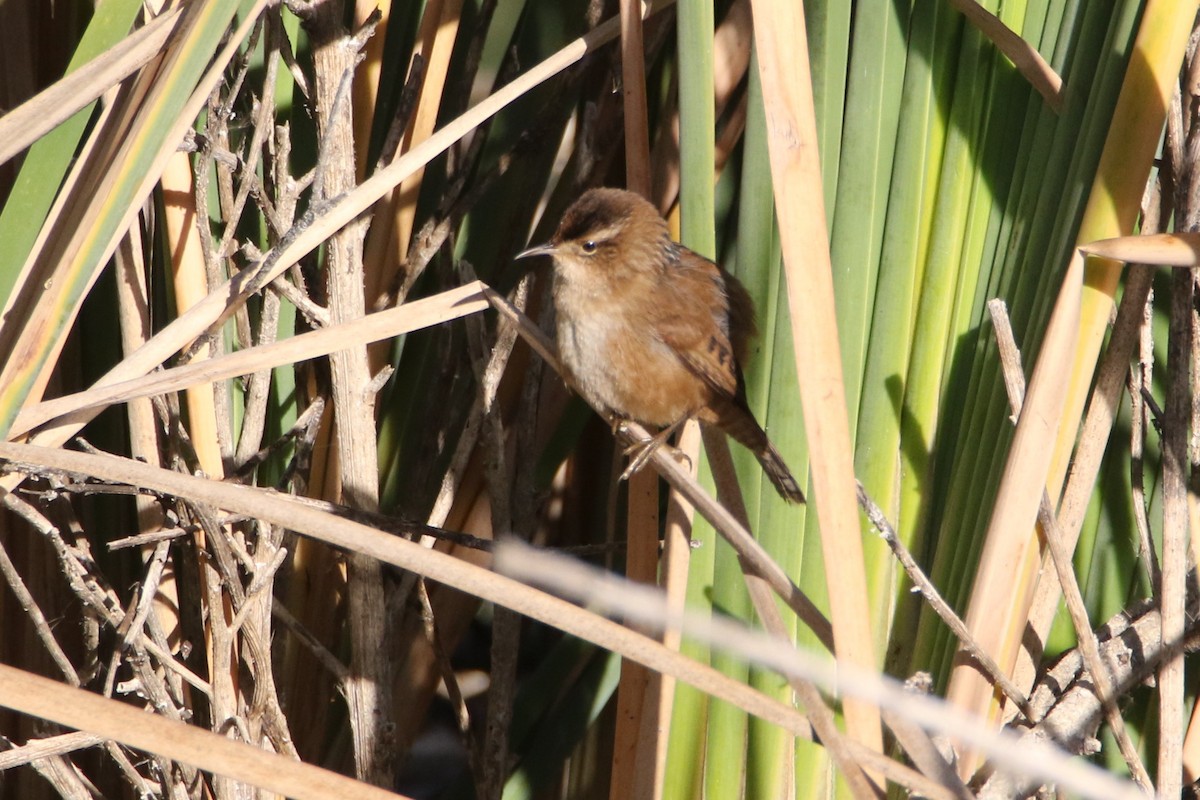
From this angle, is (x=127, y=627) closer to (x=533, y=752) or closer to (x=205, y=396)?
(x=205, y=396)

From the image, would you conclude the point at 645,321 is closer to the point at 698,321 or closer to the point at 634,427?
the point at 698,321

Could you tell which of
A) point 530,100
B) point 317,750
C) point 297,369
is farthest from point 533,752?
point 530,100

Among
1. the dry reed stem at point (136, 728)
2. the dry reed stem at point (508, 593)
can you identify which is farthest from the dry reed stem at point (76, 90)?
the dry reed stem at point (136, 728)

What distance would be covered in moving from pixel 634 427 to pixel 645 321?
11.6 inches

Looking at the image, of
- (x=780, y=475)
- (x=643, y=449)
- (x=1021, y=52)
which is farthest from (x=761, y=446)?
(x=1021, y=52)

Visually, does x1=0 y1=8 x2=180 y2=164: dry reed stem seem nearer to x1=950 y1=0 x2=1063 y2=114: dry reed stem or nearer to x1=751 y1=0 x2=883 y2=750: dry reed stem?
x1=751 y1=0 x2=883 y2=750: dry reed stem

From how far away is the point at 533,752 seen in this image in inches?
98.7

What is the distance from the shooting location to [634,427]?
2.17 meters

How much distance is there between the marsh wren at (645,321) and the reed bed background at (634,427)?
9 centimetres

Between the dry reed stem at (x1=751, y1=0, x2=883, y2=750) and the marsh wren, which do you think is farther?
the marsh wren

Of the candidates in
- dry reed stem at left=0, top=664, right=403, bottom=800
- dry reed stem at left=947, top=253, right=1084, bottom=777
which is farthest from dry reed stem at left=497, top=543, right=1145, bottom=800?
→ dry reed stem at left=0, top=664, right=403, bottom=800

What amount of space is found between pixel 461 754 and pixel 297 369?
6.04 ft

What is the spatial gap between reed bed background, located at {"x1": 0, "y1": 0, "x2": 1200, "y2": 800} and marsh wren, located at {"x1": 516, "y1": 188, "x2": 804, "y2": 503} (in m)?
0.09

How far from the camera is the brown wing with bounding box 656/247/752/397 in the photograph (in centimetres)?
228
